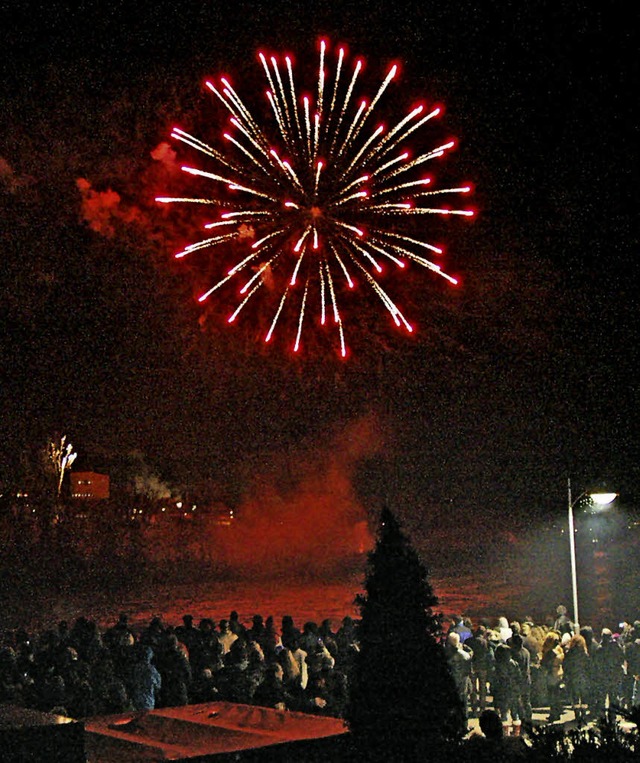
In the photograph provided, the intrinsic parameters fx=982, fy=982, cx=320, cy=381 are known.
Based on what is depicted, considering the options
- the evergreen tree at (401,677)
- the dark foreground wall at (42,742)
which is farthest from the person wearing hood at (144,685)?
the evergreen tree at (401,677)

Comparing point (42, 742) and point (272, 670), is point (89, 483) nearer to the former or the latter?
point (272, 670)

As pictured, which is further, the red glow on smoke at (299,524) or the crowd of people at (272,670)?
the red glow on smoke at (299,524)

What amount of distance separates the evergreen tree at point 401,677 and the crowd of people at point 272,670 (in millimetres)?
4048

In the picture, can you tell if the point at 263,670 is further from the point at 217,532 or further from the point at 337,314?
the point at 217,532

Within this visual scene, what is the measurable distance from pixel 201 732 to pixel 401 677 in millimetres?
3160

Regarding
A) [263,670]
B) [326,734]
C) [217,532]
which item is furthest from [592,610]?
[326,734]

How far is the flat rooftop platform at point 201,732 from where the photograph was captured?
6973 mm

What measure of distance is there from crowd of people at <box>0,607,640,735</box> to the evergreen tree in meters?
4.05

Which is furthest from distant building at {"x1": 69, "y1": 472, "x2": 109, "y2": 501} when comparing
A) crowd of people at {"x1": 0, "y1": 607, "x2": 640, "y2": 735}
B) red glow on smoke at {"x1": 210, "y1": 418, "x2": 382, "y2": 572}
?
crowd of people at {"x1": 0, "y1": 607, "x2": 640, "y2": 735}

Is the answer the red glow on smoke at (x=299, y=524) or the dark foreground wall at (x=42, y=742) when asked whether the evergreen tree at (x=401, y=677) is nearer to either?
the dark foreground wall at (x=42, y=742)

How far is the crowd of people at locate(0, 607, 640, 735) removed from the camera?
9695 millimetres

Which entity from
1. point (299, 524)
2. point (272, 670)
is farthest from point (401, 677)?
point (299, 524)

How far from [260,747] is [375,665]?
211 cm

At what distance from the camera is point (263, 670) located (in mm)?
10758
